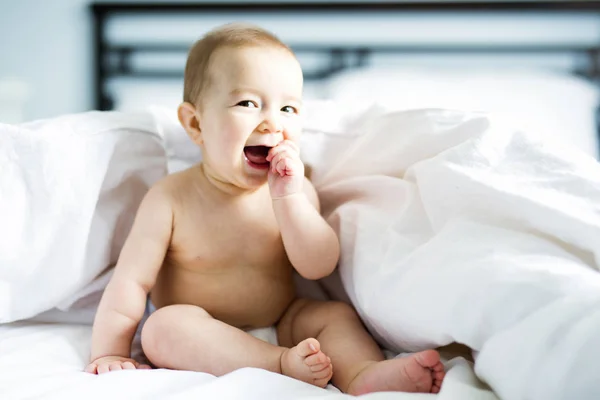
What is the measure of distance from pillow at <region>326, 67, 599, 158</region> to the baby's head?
37.7 inches

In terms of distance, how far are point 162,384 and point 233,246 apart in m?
0.30

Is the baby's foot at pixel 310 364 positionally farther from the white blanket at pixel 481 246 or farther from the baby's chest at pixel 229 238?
the baby's chest at pixel 229 238

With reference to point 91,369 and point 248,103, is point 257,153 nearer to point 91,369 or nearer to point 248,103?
point 248,103

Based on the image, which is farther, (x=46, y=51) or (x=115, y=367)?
(x=46, y=51)

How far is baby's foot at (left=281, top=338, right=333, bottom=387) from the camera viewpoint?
2.27 ft

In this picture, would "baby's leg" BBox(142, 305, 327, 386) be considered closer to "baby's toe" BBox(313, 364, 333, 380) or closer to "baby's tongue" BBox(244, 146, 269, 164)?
"baby's toe" BBox(313, 364, 333, 380)

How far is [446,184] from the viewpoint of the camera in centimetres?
75

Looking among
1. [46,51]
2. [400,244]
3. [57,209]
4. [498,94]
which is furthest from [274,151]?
[46,51]

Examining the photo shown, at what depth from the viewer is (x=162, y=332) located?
0.77m

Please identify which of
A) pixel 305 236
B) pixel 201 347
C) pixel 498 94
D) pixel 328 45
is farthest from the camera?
pixel 328 45

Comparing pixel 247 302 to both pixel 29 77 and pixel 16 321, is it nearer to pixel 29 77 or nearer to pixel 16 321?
pixel 16 321

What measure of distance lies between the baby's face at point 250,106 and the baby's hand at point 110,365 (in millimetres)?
295

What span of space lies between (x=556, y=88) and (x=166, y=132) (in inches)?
53.5

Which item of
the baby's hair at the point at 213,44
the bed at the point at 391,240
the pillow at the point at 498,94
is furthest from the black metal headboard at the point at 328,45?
the baby's hair at the point at 213,44
